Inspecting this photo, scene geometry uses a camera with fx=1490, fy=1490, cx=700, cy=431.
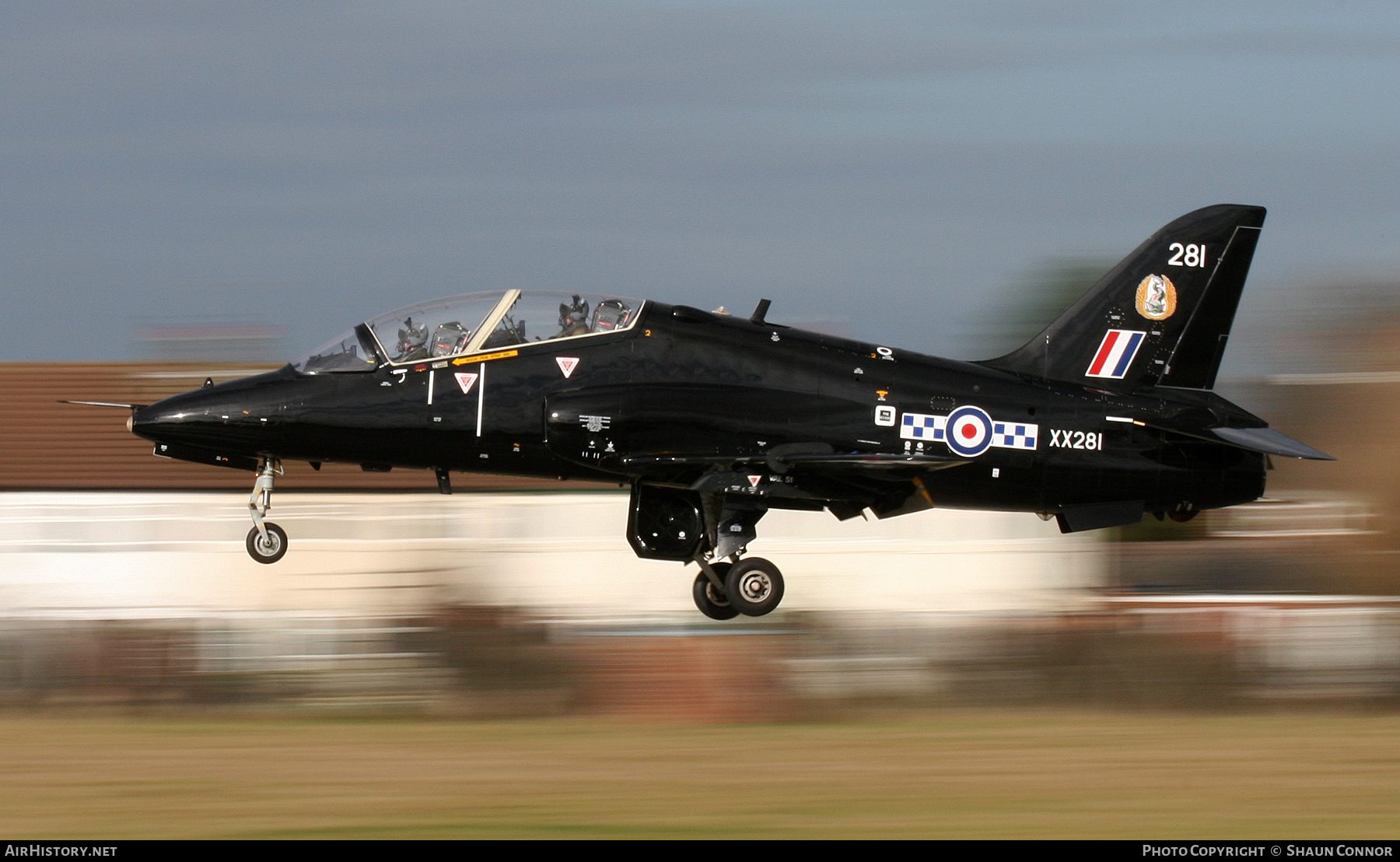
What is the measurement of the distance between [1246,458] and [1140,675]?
2949 millimetres

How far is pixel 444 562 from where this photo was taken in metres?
24.5

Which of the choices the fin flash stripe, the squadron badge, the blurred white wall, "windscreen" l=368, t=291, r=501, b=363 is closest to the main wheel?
"windscreen" l=368, t=291, r=501, b=363

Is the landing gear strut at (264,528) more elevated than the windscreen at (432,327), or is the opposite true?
the windscreen at (432,327)

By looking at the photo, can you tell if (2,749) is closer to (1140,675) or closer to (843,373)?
(843,373)

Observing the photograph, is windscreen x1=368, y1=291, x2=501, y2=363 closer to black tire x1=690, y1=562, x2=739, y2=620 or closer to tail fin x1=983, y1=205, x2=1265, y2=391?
black tire x1=690, y1=562, x2=739, y2=620

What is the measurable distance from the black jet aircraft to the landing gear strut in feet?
0.08

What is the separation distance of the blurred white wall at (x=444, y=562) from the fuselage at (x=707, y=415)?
6.28 m

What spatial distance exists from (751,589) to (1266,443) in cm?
604

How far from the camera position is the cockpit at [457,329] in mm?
16453

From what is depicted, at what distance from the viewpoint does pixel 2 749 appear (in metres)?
13.2

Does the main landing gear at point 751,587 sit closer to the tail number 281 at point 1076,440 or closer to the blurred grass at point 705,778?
the blurred grass at point 705,778

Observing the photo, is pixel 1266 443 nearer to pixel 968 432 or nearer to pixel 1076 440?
pixel 1076 440

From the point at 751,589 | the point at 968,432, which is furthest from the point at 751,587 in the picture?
the point at 968,432

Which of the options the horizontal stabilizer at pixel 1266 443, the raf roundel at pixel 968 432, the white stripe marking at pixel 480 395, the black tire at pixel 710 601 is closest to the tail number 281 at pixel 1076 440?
the raf roundel at pixel 968 432
